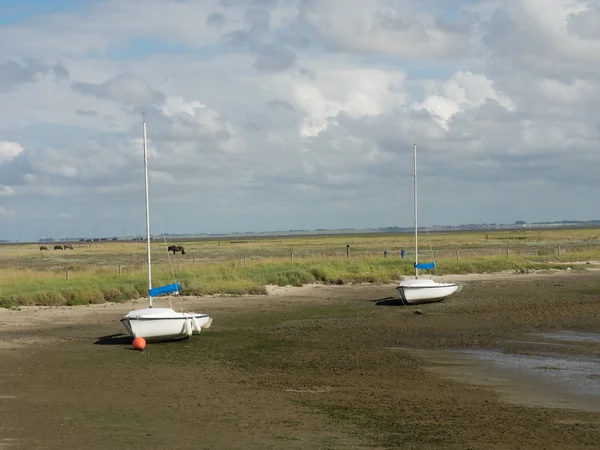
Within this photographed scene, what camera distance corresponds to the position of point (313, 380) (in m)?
16.9

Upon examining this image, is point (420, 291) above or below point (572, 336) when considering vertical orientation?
above

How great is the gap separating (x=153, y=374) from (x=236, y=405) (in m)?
4.29

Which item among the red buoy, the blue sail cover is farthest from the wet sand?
the blue sail cover

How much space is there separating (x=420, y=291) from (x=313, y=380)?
1546 centimetres

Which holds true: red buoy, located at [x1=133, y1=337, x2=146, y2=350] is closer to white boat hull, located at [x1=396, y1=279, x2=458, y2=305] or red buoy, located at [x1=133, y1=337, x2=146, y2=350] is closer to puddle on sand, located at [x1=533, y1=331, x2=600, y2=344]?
puddle on sand, located at [x1=533, y1=331, x2=600, y2=344]

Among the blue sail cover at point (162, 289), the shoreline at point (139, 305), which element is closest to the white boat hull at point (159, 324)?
the blue sail cover at point (162, 289)

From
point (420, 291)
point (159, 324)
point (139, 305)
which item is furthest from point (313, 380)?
point (139, 305)

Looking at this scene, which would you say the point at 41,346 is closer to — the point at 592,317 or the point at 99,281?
the point at 99,281

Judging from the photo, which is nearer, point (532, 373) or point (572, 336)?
point (532, 373)

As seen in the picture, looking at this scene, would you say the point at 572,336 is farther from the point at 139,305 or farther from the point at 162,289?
the point at 139,305

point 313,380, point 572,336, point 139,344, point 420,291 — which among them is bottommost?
point 572,336

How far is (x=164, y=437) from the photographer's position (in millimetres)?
11969

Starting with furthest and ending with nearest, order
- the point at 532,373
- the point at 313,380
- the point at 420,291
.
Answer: the point at 420,291 → the point at 532,373 → the point at 313,380

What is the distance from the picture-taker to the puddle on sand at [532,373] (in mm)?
14750
